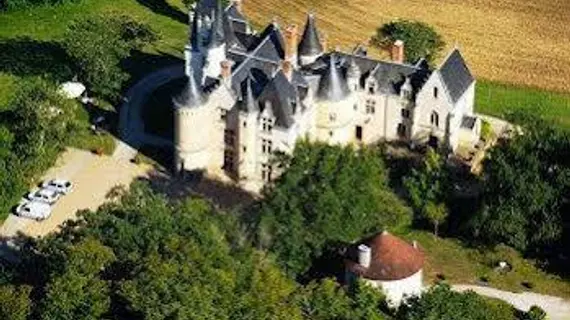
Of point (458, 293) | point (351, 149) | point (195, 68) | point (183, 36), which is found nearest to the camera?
point (458, 293)

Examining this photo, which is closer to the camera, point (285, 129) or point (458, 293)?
point (458, 293)

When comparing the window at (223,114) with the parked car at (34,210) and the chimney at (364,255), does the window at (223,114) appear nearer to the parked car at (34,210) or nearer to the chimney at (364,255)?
the parked car at (34,210)

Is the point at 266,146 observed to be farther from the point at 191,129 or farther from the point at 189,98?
the point at 189,98

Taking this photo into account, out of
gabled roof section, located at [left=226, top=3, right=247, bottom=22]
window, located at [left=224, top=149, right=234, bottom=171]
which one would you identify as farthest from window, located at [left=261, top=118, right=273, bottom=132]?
gabled roof section, located at [left=226, top=3, right=247, bottom=22]

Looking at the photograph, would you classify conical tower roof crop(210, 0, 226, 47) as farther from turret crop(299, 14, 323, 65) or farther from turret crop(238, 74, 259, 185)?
turret crop(299, 14, 323, 65)

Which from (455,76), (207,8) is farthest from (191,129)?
(455,76)

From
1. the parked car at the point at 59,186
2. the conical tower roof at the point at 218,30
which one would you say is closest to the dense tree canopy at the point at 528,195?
the conical tower roof at the point at 218,30

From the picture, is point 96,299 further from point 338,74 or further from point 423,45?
point 423,45

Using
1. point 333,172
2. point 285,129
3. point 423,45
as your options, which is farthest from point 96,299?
point 423,45
